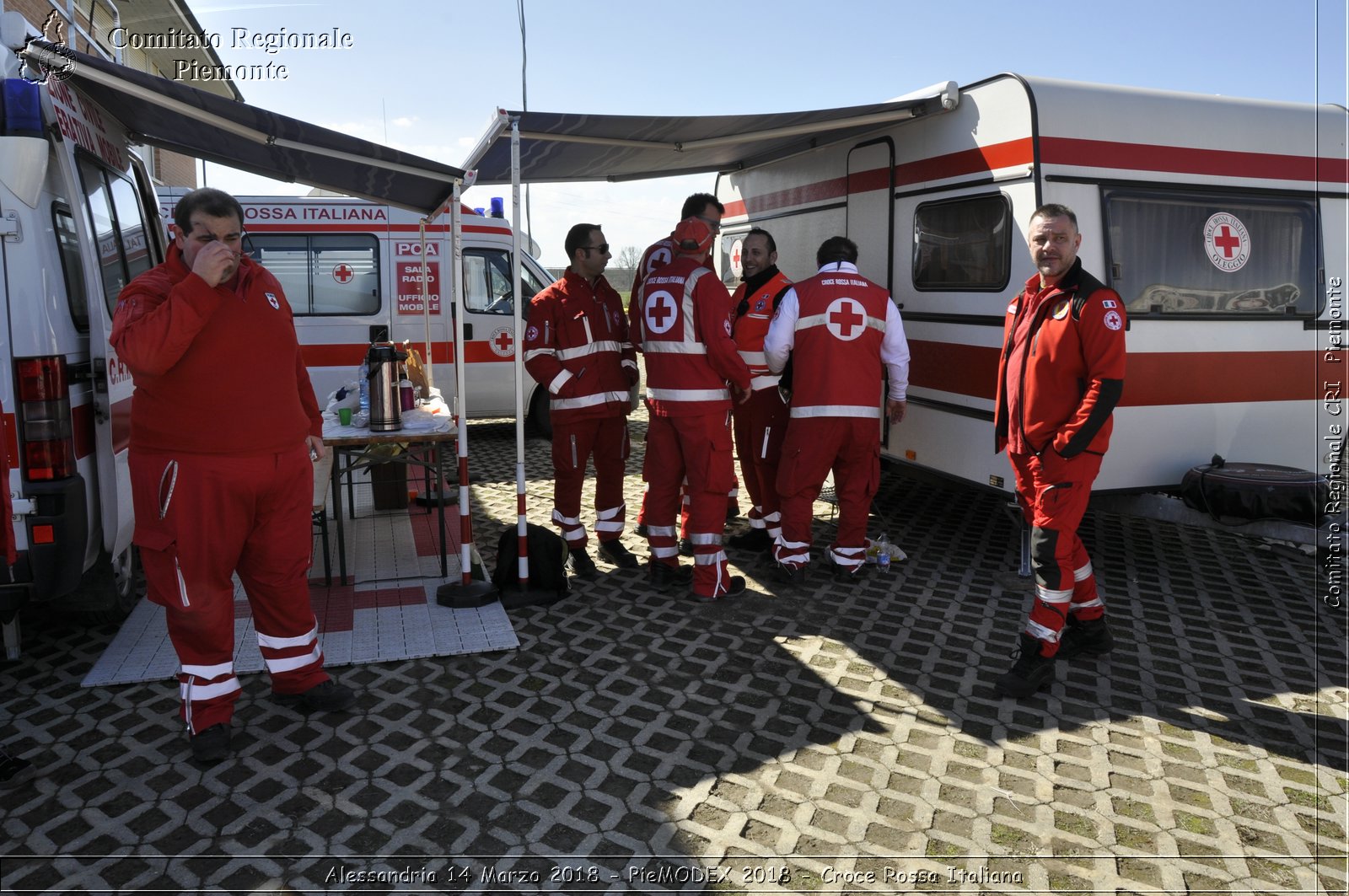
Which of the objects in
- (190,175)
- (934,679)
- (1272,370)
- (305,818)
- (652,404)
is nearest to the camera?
(305,818)

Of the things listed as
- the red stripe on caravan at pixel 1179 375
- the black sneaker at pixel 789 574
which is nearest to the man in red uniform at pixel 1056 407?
the red stripe on caravan at pixel 1179 375

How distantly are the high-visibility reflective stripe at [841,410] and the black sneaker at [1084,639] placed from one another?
1.56 meters

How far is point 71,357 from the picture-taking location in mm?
3590

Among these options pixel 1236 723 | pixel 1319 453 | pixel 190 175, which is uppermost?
pixel 190 175

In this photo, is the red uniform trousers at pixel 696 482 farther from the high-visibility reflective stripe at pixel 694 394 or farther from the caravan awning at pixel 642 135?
the caravan awning at pixel 642 135

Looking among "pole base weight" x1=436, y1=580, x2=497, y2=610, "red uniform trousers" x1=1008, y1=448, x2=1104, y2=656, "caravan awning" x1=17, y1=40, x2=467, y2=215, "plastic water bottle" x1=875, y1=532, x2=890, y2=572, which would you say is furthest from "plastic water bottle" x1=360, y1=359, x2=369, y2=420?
"red uniform trousers" x1=1008, y1=448, x2=1104, y2=656

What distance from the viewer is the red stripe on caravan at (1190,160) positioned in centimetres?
511

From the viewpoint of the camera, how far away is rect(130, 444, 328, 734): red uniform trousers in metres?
3.19

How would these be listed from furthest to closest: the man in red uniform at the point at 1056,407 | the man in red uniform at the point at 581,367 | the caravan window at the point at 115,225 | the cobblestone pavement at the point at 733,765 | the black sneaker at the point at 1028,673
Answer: the man in red uniform at the point at 581,367 → the caravan window at the point at 115,225 → the black sneaker at the point at 1028,673 → the man in red uniform at the point at 1056,407 → the cobblestone pavement at the point at 733,765

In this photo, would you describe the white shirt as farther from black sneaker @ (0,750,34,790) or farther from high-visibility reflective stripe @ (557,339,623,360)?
black sneaker @ (0,750,34,790)

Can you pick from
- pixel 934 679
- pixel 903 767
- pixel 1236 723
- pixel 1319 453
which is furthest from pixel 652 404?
pixel 1319 453

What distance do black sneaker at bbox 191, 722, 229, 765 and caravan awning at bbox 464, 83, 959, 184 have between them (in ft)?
9.91

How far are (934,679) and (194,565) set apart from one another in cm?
312

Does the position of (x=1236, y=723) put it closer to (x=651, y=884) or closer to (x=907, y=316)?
(x=651, y=884)
